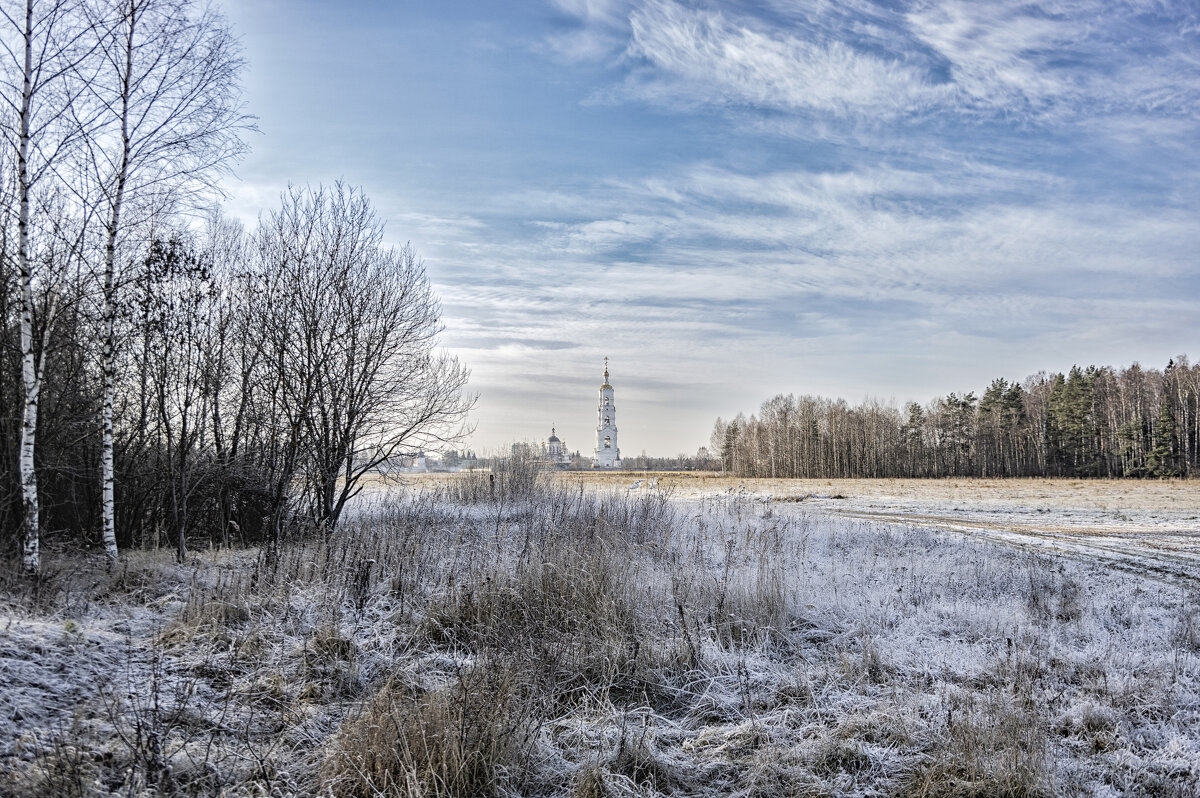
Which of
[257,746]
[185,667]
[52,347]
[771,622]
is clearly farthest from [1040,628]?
[52,347]

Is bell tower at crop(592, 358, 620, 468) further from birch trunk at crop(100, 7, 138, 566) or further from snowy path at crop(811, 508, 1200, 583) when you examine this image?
birch trunk at crop(100, 7, 138, 566)

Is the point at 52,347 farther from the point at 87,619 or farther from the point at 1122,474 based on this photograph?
the point at 1122,474

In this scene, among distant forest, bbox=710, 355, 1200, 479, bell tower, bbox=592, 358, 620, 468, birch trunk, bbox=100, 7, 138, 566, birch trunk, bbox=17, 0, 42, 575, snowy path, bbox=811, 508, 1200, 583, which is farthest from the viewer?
bell tower, bbox=592, 358, 620, 468

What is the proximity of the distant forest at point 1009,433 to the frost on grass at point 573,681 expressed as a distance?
53.9m

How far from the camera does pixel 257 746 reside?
143 inches

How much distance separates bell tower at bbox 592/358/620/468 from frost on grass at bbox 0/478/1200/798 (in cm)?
8171

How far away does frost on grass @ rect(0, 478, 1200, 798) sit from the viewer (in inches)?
137

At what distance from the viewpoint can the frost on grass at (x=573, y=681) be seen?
3477mm

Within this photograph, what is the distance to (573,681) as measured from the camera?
5.15 meters

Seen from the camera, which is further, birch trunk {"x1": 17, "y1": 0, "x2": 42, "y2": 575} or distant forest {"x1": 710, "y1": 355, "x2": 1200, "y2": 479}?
distant forest {"x1": 710, "y1": 355, "x2": 1200, "y2": 479}

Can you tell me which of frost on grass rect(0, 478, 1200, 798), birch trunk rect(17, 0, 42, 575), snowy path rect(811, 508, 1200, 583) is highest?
birch trunk rect(17, 0, 42, 575)

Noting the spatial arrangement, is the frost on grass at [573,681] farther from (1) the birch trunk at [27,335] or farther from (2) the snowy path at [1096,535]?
(2) the snowy path at [1096,535]

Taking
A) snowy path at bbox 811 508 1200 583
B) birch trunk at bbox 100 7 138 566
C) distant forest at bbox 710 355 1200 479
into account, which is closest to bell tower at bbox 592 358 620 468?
distant forest at bbox 710 355 1200 479

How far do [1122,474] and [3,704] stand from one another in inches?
2577
